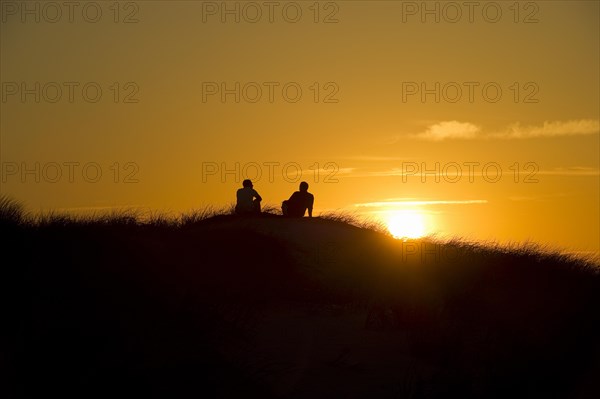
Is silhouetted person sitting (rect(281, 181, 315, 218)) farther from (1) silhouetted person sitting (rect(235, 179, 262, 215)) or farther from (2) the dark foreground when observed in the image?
(2) the dark foreground

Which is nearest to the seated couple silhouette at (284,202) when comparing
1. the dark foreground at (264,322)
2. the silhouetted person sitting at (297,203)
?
the silhouetted person sitting at (297,203)

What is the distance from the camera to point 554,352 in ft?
41.9

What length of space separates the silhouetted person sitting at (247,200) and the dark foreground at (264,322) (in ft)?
8.53

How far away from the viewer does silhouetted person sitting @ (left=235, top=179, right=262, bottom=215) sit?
21500 mm

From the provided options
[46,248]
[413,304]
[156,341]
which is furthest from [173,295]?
[413,304]

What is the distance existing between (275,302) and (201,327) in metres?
3.13

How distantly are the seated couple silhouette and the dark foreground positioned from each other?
103 inches

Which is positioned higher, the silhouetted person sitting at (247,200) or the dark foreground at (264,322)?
the silhouetted person sitting at (247,200)

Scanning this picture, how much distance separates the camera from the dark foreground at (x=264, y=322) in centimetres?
1013

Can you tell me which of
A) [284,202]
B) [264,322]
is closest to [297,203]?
[284,202]

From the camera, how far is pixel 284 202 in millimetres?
22359

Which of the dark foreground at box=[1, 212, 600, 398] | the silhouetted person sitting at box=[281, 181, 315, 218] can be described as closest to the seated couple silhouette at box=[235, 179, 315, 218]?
the silhouetted person sitting at box=[281, 181, 315, 218]

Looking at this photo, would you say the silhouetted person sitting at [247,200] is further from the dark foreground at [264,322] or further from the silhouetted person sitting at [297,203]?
the dark foreground at [264,322]

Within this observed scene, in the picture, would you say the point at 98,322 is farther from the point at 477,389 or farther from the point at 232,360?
the point at 477,389
